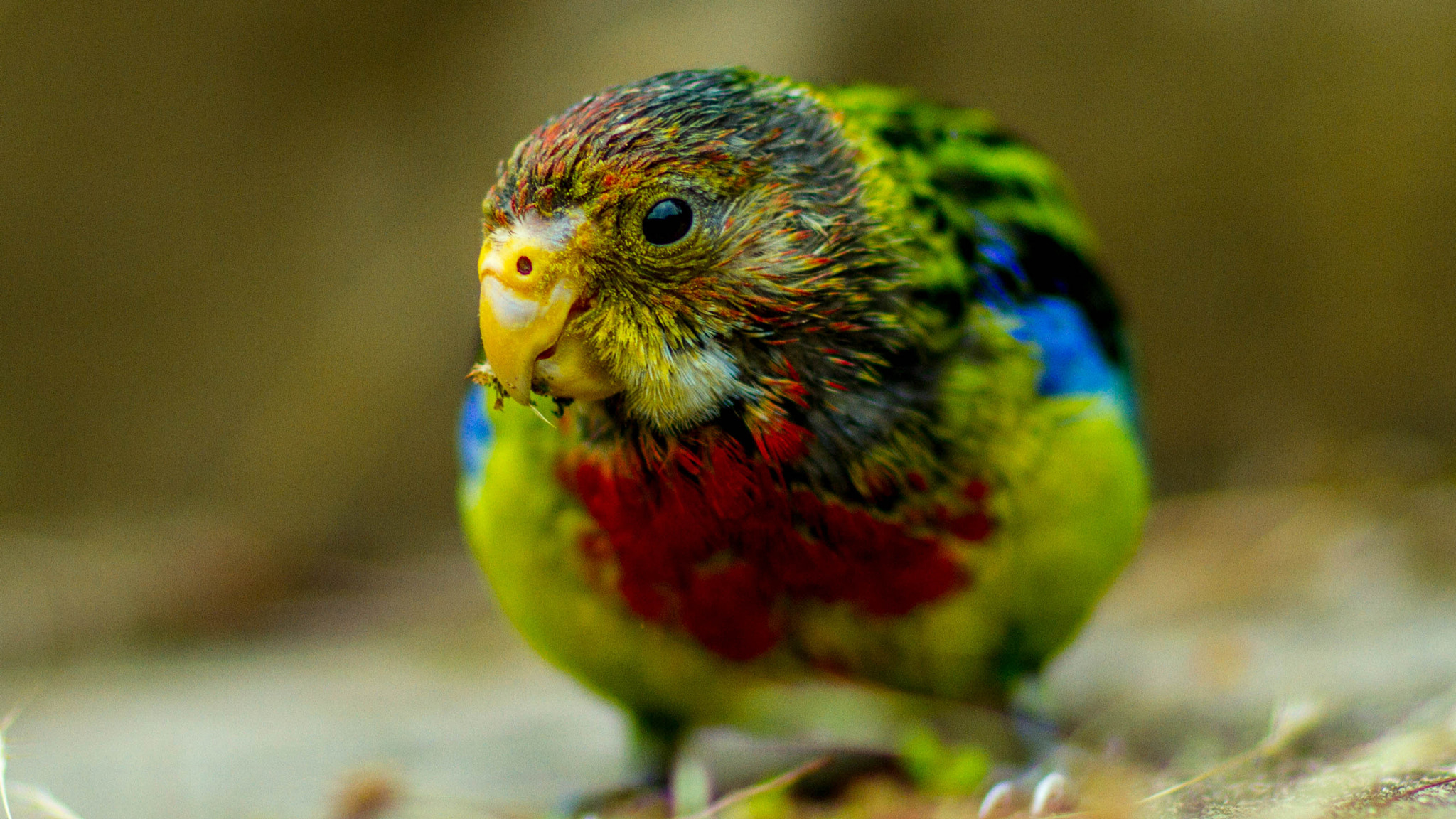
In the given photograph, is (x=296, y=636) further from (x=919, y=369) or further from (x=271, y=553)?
(x=919, y=369)

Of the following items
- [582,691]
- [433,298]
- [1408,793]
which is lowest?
[1408,793]

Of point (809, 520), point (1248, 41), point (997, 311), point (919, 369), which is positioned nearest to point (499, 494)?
point (809, 520)

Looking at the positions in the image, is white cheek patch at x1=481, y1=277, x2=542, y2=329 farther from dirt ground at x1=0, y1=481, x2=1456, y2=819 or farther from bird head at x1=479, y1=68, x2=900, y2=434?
dirt ground at x1=0, y1=481, x2=1456, y2=819

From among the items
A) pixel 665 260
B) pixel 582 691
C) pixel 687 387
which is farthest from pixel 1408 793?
pixel 582 691

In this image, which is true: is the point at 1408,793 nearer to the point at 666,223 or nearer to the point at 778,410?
the point at 778,410

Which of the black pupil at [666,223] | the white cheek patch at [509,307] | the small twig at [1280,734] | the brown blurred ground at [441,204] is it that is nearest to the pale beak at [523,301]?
the white cheek patch at [509,307]

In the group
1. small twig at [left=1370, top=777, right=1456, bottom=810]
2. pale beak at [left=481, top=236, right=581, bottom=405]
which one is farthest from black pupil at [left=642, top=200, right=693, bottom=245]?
small twig at [left=1370, top=777, right=1456, bottom=810]

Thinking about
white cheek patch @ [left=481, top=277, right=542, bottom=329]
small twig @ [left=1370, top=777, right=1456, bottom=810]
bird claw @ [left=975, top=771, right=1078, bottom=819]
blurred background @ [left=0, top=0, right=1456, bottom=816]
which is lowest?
small twig @ [left=1370, top=777, right=1456, bottom=810]
